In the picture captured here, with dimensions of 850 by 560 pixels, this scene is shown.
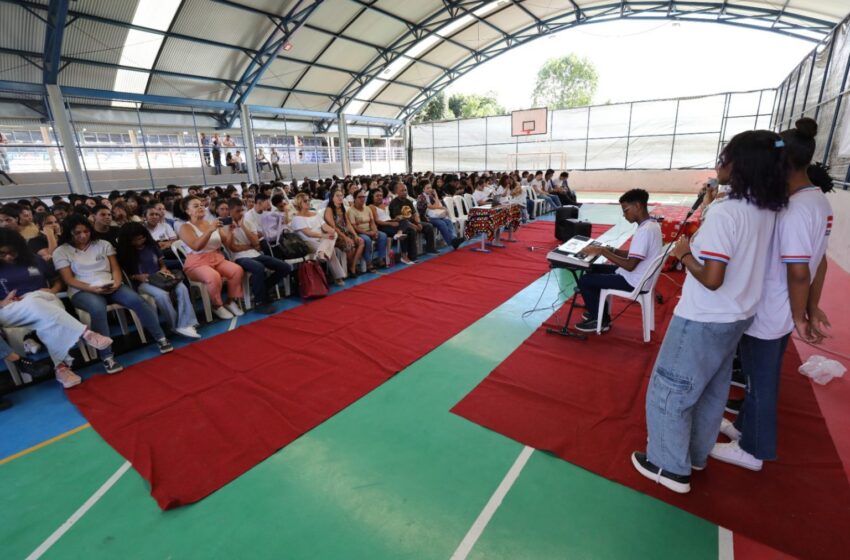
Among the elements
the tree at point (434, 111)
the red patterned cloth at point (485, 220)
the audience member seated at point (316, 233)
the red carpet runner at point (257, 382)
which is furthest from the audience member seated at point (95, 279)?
the tree at point (434, 111)

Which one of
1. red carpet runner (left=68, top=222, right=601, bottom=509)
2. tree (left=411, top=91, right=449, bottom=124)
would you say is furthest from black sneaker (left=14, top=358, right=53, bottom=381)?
tree (left=411, top=91, right=449, bottom=124)

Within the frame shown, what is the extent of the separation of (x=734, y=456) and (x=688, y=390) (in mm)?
716

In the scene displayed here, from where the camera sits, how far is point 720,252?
55.9 inches

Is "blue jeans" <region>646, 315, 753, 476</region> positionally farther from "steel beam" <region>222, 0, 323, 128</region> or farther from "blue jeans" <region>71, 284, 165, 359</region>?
"steel beam" <region>222, 0, 323, 128</region>

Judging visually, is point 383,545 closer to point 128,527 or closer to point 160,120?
point 128,527

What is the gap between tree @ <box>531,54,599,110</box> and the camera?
33.2m

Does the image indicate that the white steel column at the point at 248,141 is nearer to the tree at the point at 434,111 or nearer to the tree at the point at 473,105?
the tree at the point at 434,111

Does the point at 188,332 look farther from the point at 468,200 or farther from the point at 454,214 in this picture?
the point at 468,200

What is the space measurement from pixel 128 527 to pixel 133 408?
110cm

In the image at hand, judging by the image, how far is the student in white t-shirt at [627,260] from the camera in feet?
9.74

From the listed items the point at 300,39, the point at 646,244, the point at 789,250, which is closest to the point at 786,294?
the point at 789,250

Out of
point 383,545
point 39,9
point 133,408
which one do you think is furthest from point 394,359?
point 39,9

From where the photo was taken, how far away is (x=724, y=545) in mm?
1601

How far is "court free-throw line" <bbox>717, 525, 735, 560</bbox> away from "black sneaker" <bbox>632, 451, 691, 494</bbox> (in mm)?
191
